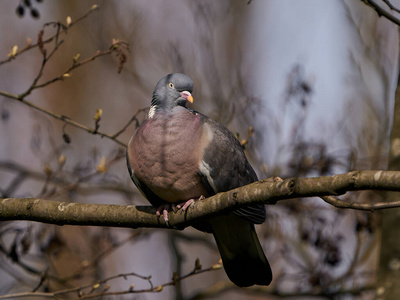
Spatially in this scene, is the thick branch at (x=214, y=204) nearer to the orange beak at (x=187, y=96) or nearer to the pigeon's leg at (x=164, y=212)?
the pigeon's leg at (x=164, y=212)

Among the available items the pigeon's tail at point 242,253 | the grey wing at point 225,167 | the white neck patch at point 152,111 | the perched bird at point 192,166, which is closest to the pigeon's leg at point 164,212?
the perched bird at point 192,166

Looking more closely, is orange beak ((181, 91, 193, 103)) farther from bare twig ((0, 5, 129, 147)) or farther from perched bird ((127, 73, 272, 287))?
bare twig ((0, 5, 129, 147))

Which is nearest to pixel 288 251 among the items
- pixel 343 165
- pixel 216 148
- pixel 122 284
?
pixel 343 165

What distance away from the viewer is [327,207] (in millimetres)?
5121

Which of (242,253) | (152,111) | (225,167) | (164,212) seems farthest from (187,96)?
(242,253)

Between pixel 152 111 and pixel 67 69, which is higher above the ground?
pixel 67 69

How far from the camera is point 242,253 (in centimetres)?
Answer: 405

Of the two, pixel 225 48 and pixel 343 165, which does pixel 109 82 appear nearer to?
pixel 225 48

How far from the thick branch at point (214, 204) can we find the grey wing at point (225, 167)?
40 centimetres

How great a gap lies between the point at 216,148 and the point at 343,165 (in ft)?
4.80

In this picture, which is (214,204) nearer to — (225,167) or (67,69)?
(225,167)

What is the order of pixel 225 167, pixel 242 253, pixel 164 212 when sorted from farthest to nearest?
1. pixel 242 253
2. pixel 225 167
3. pixel 164 212

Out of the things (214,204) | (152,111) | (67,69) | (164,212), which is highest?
(67,69)

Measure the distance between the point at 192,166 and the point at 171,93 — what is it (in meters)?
0.63
